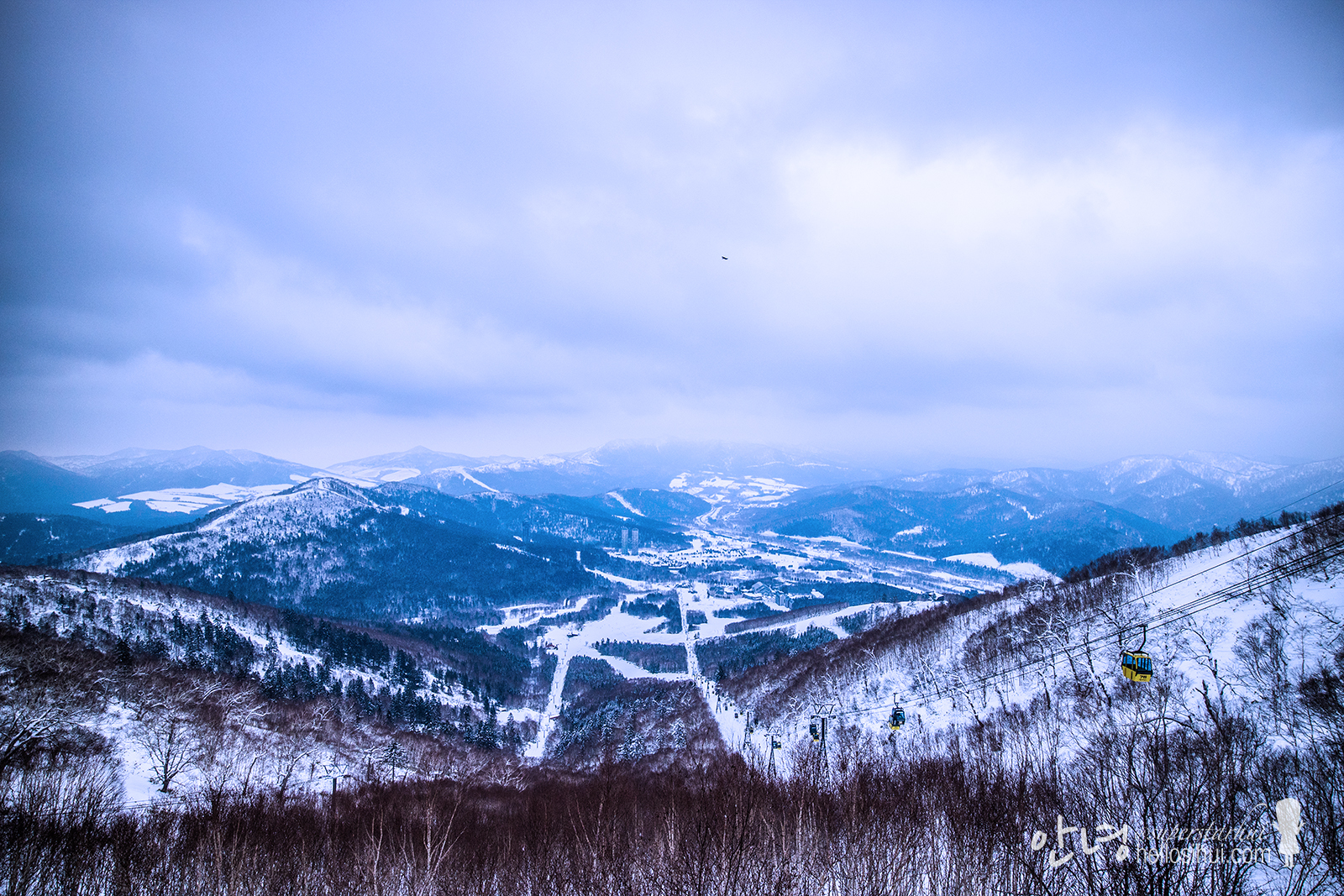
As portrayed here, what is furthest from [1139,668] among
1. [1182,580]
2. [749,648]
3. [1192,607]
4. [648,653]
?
[648,653]

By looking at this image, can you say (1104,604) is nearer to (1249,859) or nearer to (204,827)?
(1249,859)

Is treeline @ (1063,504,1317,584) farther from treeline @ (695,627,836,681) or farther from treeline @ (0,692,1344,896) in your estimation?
treeline @ (0,692,1344,896)

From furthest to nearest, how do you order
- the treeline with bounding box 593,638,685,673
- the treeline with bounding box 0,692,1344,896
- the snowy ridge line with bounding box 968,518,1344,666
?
the treeline with bounding box 593,638,685,673 → the snowy ridge line with bounding box 968,518,1344,666 → the treeline with bounding box 0,692,1344,896

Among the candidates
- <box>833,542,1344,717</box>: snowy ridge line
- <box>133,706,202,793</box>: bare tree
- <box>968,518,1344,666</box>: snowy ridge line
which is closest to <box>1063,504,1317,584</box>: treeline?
<box>968,518,1344,666</box>: snowy ridge line

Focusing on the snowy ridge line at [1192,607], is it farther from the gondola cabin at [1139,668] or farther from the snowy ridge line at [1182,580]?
the gondola cabin at [1139,668]

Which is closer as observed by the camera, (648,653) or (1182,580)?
(1182,580)

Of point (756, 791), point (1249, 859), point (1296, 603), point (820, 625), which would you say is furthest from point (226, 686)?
point (820, 625)

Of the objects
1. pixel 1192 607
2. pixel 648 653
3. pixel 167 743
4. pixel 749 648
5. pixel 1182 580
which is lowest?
pixel 648 653

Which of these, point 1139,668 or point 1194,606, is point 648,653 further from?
point 1139,668
